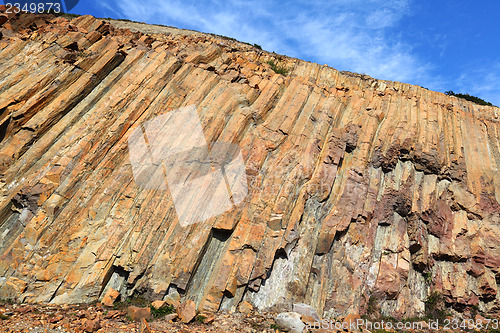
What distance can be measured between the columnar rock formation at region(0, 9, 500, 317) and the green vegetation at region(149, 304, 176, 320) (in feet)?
2.30

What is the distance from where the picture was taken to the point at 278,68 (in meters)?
Answer: 28.8

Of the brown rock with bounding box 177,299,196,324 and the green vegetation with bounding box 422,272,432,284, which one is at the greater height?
the green vegetation with bounding box 422,272,432,284

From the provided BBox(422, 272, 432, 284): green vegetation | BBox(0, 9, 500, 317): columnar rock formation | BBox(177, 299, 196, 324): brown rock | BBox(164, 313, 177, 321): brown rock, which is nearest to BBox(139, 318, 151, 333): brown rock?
BBox(164, 313, 177, 321): brown rock

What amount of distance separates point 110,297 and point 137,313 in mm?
1624

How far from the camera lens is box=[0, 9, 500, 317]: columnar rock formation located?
1425 centimetres

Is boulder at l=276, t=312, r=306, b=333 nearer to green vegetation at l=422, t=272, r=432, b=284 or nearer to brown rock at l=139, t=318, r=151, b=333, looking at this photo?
brown rock at l=139, t=318, r=151, b=333

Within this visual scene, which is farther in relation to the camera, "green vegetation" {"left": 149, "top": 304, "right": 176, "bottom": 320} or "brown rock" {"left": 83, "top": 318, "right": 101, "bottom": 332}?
"green vegetation" {"left": 149, "top": 304, "right": 176, "bottom": 320}

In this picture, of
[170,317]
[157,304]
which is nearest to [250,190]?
[157,304]

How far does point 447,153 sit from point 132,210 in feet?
69.0

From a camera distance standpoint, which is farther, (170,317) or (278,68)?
(278,68)

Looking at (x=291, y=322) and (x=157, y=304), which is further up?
(x=291, y=322)

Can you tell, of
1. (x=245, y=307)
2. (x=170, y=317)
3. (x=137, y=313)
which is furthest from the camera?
(x=245, y=307)

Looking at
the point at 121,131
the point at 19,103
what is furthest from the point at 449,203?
the point at 19,103

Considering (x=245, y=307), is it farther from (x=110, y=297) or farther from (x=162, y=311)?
(x=110, y=297)
